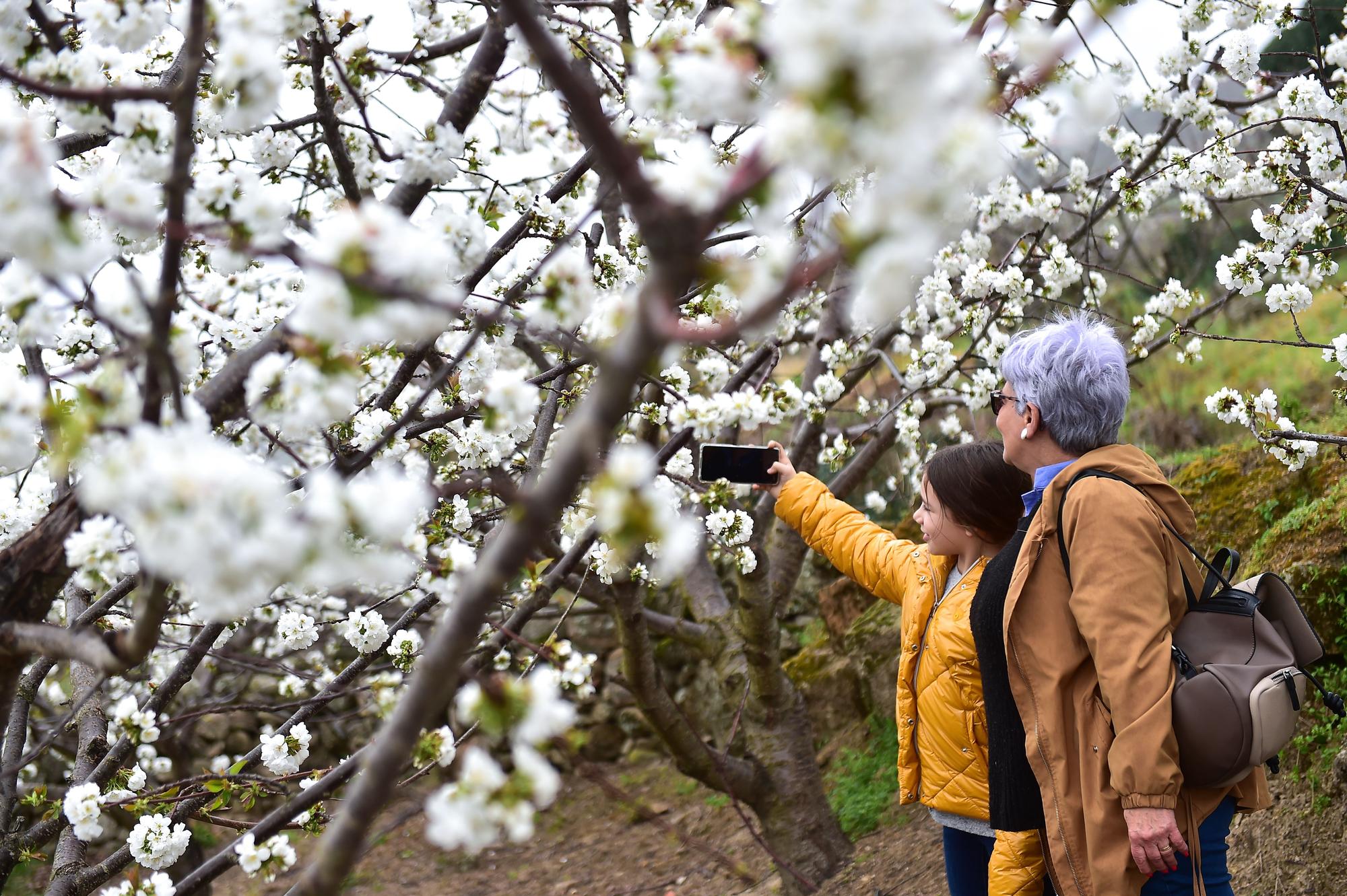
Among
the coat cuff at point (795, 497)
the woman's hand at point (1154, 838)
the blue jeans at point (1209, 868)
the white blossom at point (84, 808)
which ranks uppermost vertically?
the coat cuff at point (795, 497)

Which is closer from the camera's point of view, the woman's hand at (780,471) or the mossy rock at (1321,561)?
the woman's hand at (780,471)

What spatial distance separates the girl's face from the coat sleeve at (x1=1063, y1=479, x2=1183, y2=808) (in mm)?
518

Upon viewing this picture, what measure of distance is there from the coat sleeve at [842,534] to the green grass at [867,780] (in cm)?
206

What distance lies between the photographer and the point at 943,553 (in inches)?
104

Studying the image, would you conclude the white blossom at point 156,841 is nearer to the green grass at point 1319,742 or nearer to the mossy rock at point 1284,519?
the green grass at point 1319,742

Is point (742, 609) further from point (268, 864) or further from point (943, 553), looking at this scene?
point (268, 864)

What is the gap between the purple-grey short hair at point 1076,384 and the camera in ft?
7.20

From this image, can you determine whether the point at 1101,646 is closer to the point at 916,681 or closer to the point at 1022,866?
the point at 1022,866

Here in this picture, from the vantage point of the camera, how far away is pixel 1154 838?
1.88 meters

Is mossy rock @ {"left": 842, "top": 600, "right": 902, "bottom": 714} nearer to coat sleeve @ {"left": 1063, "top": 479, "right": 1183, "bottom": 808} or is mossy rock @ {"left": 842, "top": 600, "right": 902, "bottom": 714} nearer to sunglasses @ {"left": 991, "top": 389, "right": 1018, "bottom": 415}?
sunglasses @ {"left": 991, "top": 389, "right": 1018, "bottom": 415}

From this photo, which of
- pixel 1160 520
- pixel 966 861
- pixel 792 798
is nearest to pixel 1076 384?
pixel 1160 520

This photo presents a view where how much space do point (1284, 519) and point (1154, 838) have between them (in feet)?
7.79

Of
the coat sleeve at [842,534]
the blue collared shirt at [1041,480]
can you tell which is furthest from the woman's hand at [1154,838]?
the coat sleeve at [842,534]

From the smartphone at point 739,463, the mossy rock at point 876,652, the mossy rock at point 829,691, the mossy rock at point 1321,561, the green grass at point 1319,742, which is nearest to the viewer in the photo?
the smartphone at point 739,463
